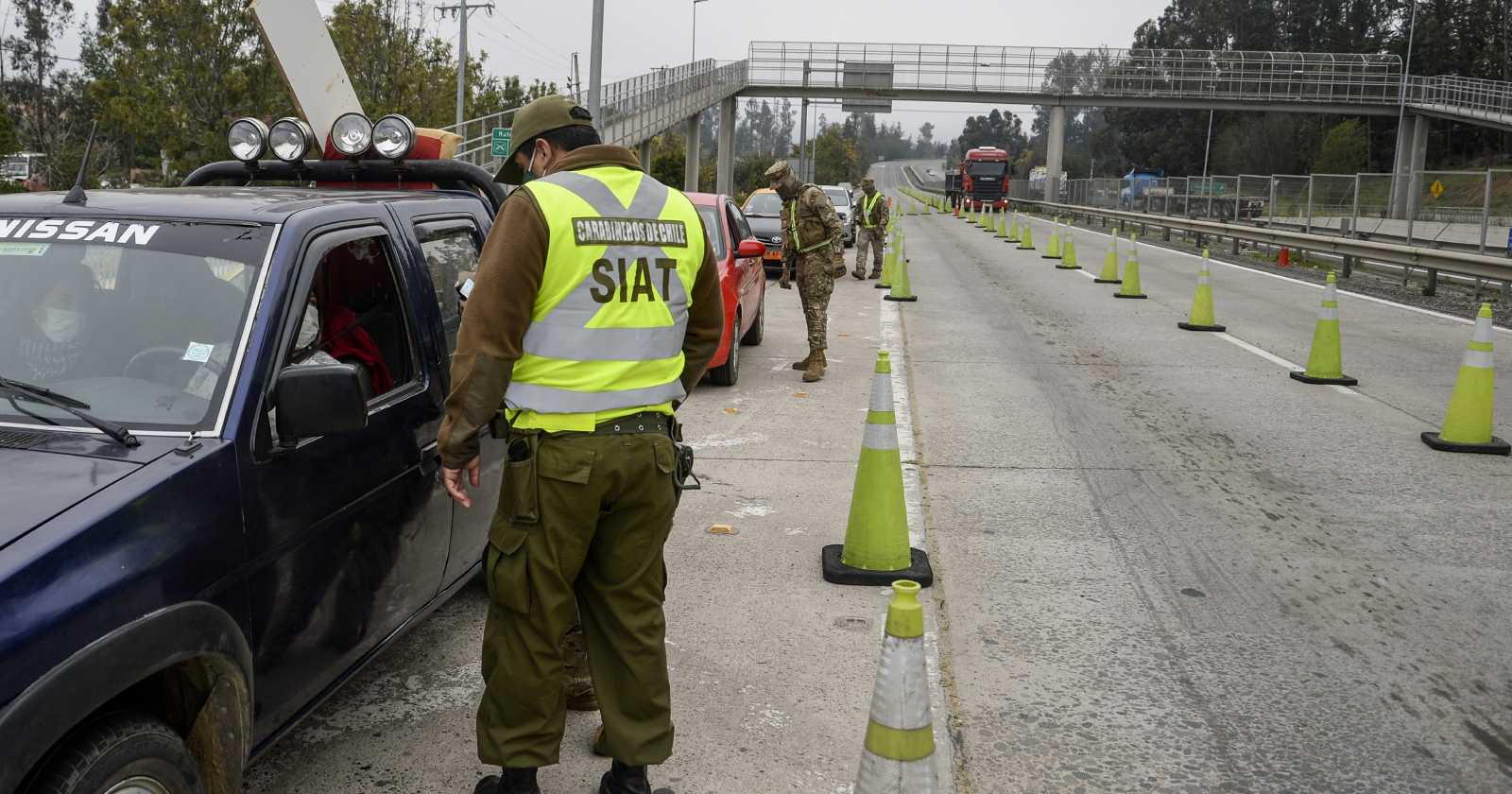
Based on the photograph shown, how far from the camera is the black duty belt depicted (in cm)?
Result: 341

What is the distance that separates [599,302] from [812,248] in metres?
8.62

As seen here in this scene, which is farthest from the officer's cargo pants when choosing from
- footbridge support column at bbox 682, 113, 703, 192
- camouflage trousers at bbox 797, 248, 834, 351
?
footbridge support column at bbox 682, 113, 703, 192

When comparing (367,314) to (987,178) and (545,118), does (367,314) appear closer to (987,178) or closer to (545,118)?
(545,118)

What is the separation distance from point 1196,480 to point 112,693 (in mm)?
6502

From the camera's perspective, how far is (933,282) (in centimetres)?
2181

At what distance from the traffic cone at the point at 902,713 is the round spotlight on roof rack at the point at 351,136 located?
10.6 feet

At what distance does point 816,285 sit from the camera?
1175 cm

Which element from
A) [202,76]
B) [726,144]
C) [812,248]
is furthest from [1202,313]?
[726,144]

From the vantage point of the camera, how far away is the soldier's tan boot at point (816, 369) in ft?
37.5

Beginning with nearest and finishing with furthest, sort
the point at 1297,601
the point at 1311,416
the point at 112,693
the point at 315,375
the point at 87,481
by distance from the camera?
the point at 112,693
the point at 87,481
the point at 315,375
the point at 1297,601
the point at 1311,416

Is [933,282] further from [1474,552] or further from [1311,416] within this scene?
[1474,552]

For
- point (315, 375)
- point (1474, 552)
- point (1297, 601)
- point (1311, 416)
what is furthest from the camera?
point (1311, 416)

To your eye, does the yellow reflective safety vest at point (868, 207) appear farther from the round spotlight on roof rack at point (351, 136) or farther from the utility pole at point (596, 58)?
the round spotlight on roof rack at point (351, 136)

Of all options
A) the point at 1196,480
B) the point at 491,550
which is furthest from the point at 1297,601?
the point at 491,550
